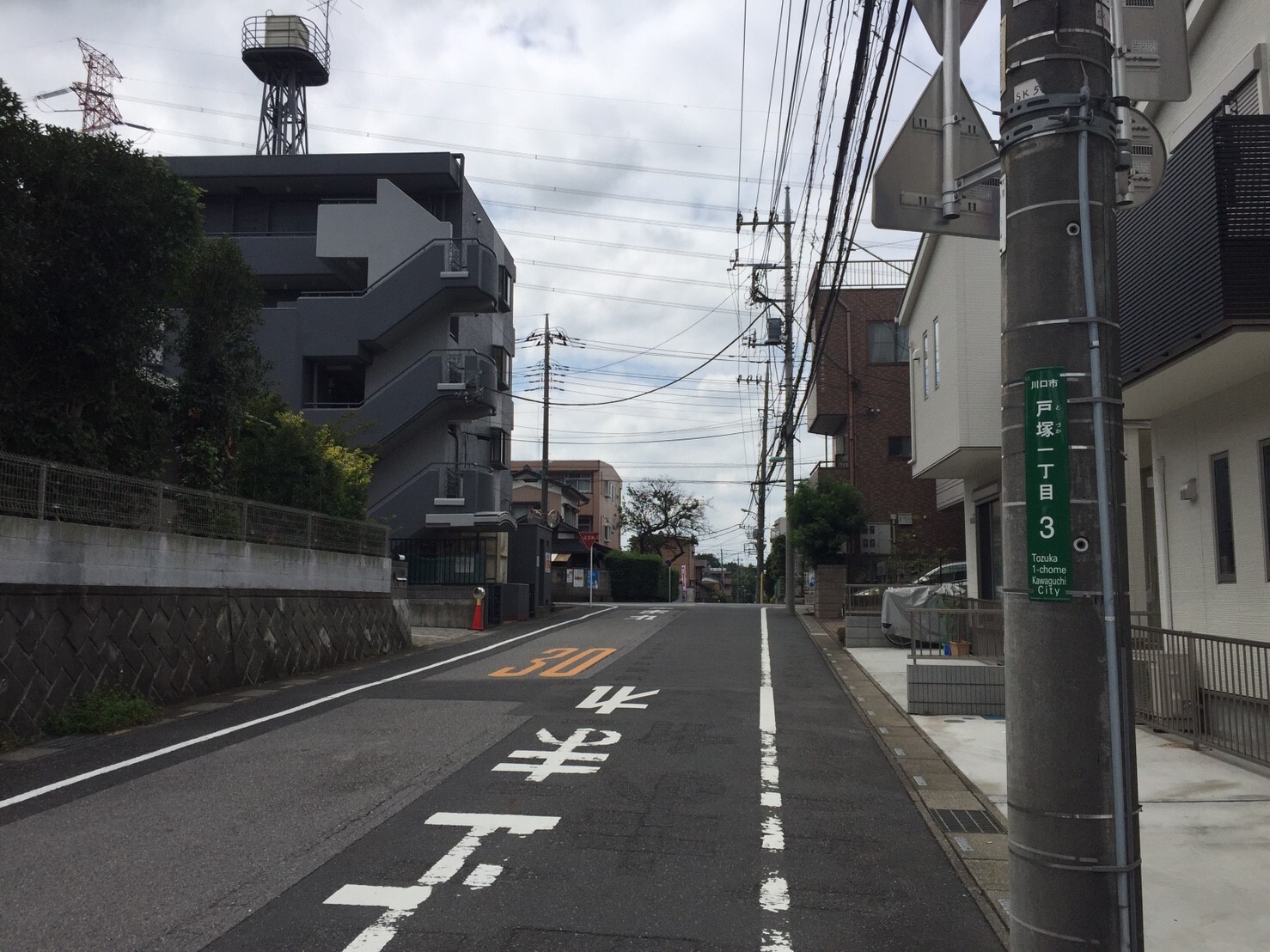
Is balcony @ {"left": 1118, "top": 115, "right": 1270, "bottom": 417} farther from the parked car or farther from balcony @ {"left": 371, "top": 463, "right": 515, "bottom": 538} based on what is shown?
balcony @ {"left": 371, "top": 463, "right": 515, "bottom": 538}

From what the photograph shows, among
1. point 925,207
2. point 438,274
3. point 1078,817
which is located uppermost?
point 438,274

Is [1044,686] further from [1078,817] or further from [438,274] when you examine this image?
[438,274]

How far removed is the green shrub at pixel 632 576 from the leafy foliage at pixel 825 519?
19.2 metres

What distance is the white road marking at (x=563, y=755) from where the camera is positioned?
820cm

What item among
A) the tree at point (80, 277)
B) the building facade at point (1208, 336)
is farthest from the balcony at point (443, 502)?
the building facade at point (1208, 336)

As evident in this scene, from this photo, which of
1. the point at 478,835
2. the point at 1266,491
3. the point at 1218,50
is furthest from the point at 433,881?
the point at 1218,50

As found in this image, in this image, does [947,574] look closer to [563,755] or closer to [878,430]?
[878,430]

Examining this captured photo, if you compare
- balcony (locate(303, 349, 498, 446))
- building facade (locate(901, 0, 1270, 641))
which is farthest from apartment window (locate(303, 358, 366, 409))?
building facade (locate(901, 0, 1270, 641))

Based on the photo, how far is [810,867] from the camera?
5879mm

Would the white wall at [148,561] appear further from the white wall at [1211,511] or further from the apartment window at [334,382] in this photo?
the apartment window at [334,382]

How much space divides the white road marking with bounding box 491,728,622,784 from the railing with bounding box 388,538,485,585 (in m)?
18.2

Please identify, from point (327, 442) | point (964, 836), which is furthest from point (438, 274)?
point (964, 836)

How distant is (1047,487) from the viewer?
10.7 ft

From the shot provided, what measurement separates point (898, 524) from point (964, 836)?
25722 mm
